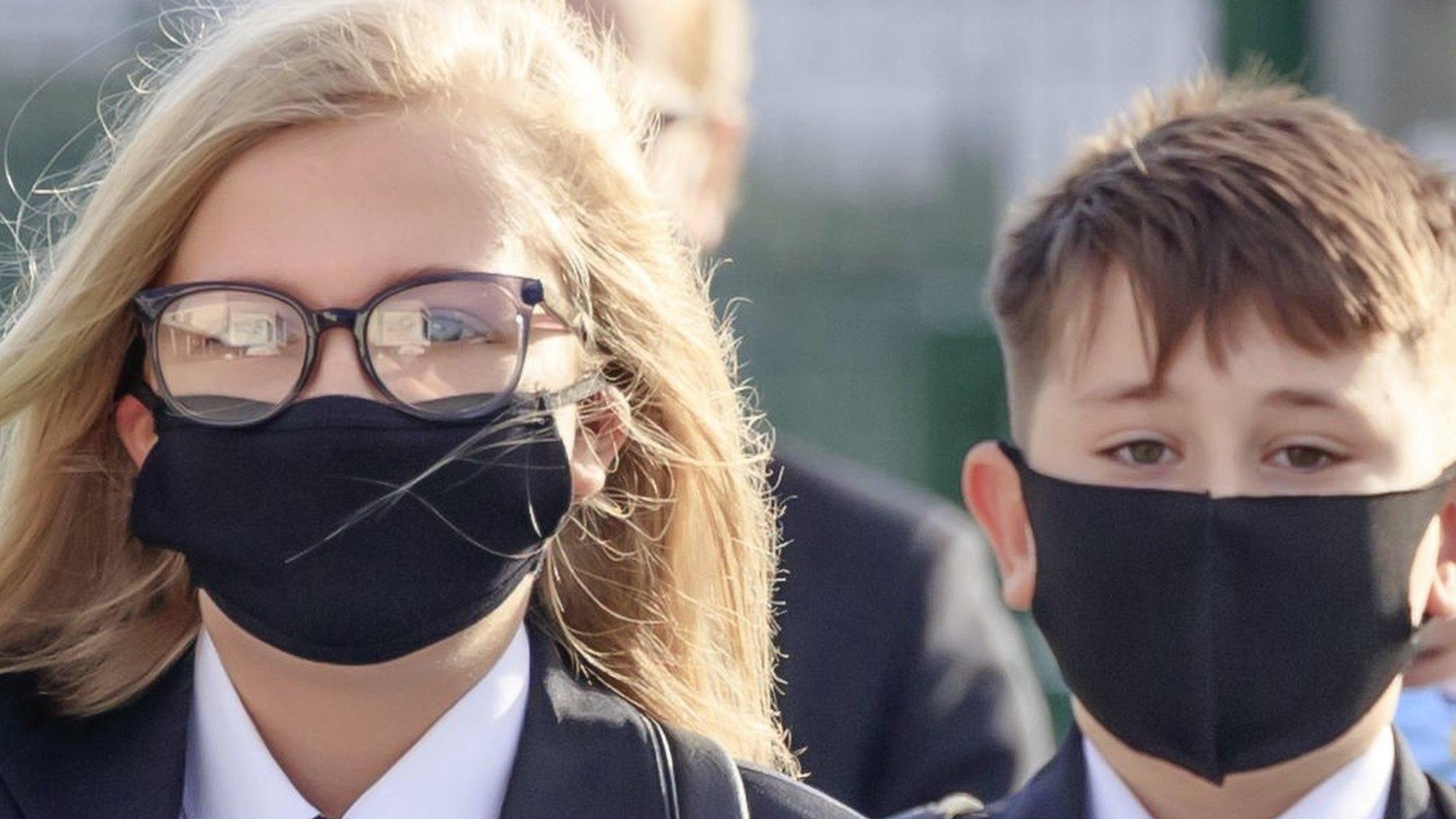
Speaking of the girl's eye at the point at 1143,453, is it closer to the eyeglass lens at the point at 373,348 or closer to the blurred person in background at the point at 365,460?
the blurred person in background at the point at 365,460

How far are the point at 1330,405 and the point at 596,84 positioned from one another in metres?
0.89

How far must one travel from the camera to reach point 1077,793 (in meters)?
2.61

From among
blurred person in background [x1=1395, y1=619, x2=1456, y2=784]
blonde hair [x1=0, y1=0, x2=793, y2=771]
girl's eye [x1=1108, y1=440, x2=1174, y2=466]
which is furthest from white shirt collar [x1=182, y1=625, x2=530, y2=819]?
blurred person in background [x1=1395, y1=619, x2=1456, y2=784]

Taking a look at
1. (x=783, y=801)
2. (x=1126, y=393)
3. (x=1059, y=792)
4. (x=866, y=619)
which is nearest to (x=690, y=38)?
(x=866, y=619)

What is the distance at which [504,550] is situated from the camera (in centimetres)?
229

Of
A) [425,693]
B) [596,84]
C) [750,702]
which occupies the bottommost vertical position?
[750,702]

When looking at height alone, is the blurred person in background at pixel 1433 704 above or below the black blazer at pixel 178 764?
below

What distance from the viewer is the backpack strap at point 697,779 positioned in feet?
7.55

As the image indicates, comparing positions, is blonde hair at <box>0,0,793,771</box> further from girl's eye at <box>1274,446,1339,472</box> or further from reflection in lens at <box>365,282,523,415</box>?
girl's eye at <box>1274,446,1339,472</box>

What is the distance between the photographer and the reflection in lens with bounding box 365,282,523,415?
2221mm

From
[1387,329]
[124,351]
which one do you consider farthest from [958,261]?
[124,351]

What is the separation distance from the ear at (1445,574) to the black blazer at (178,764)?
76cm

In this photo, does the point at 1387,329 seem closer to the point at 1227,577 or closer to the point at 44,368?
the point at 1227,577

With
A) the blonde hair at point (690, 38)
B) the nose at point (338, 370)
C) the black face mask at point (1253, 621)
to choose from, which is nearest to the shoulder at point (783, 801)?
the black face mask at point (1253, 621)
